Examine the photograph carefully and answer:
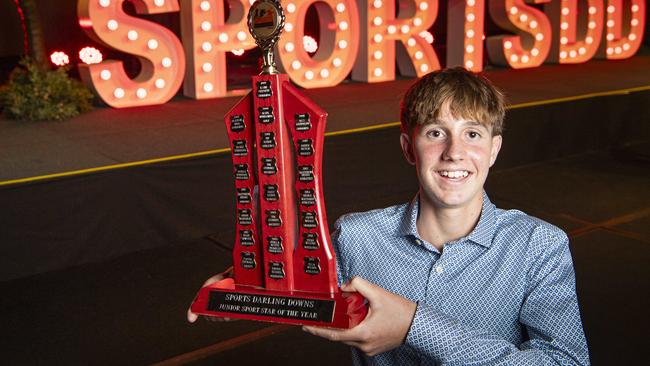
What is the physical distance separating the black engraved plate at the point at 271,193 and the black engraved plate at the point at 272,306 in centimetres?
17

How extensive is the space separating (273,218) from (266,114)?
188mm

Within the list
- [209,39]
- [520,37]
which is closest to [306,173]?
[209,39]

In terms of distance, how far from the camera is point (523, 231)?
1.38 metres

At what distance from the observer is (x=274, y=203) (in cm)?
129

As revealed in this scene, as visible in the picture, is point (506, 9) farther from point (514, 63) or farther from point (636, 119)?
point (636, 119)

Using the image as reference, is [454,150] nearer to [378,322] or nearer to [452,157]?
[452,157]

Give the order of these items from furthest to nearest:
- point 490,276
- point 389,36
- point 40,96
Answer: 1. point 389,36
2. point 40,96
3. point 490,276

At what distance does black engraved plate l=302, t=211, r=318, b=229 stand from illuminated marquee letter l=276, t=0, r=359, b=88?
4.61m

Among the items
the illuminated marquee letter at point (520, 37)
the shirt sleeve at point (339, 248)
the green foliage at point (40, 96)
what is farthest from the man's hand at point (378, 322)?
the illuminated marquee letter at point (520, 37)

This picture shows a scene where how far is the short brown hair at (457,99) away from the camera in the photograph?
4.33ft

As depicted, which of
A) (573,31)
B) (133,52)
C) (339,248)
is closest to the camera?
(339,248)

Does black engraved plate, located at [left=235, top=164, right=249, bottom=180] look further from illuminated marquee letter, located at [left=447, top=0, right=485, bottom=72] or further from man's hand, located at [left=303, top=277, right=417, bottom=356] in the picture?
illuminated marquee letter, located at [left=447, top=0, right=485, bottom=72]

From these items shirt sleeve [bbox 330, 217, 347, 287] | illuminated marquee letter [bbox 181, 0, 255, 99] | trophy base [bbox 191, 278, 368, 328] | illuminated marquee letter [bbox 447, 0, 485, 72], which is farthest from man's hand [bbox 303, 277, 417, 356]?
illuminated marquee letter [bbox 447, 0, 485, 72]

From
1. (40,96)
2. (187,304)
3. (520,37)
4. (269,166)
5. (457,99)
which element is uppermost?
(520,37)
